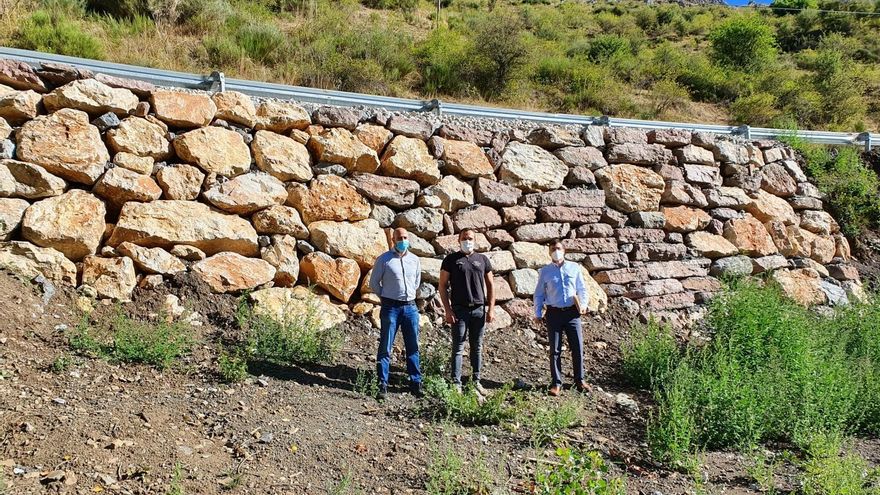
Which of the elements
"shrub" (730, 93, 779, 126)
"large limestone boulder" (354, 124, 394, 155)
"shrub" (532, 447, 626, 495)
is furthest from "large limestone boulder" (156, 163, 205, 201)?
"shrub" (730, 93, 779, 126)

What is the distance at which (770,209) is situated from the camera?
1032 cm

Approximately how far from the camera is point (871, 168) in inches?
457

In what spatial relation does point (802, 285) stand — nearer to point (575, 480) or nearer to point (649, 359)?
point (649, 359)

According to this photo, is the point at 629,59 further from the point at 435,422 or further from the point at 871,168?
the point at 435,422

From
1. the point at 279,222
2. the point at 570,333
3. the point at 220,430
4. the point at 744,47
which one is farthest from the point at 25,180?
the point at 744,47

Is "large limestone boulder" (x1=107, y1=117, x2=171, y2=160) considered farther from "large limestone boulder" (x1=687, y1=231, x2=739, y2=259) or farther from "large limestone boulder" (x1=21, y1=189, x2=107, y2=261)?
"large limestone boulder" (x1=687, y1=231, x2=739, y2=259)

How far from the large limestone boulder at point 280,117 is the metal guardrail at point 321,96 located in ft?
0.78

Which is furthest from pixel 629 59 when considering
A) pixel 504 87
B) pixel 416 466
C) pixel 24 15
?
pixel 416 466

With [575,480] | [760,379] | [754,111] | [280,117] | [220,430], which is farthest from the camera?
[754,111]

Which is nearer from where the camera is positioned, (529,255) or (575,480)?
(575,480)

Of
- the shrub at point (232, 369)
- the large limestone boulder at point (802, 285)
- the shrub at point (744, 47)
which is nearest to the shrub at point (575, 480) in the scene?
the shrub at point (232, 369)

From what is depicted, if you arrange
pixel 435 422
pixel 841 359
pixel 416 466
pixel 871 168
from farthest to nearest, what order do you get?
pixel 871 168, pixel 841 359, pixel 435 422, pixel 416 466

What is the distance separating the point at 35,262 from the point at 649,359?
20.5ft

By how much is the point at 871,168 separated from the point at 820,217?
191 cm
